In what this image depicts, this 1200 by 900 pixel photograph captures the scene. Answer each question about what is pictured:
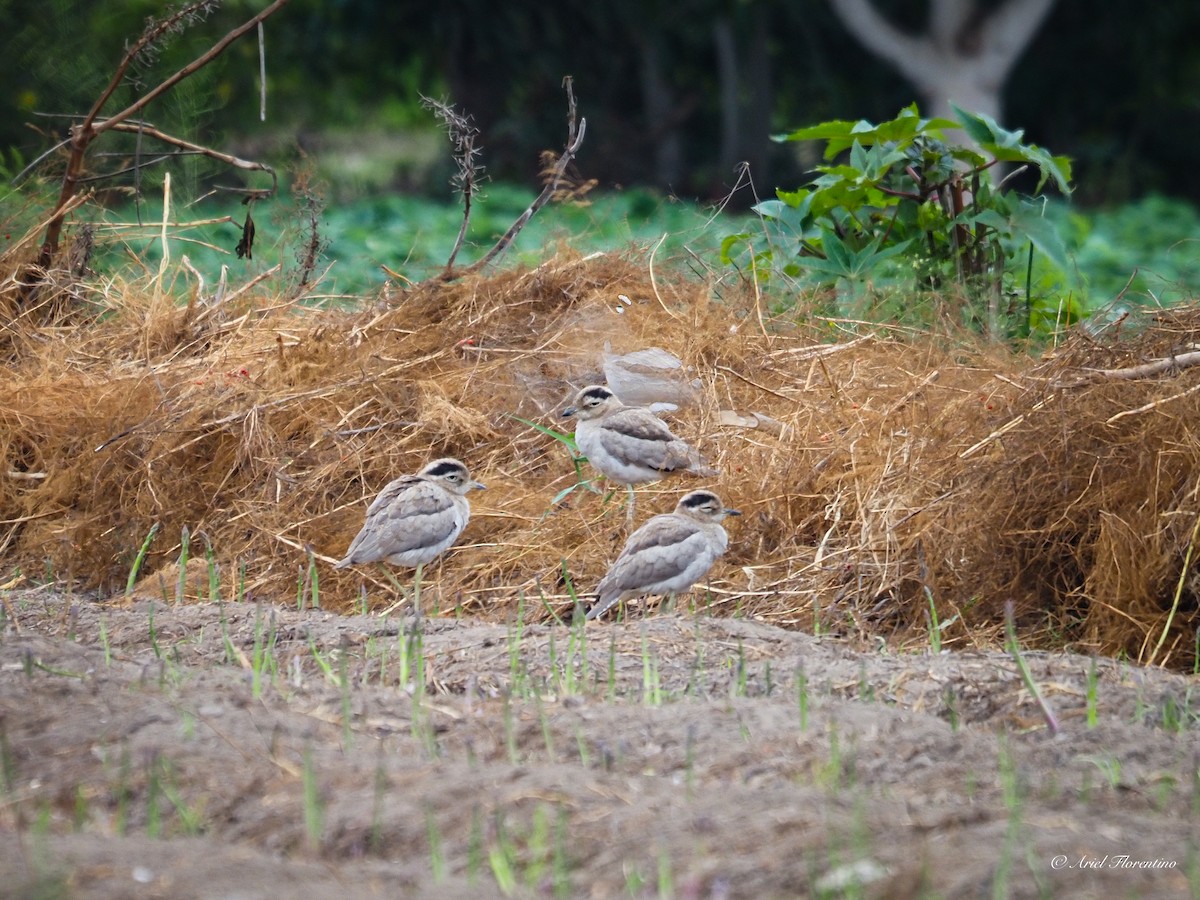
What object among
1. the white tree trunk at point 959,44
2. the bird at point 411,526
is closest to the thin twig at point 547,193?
the bird at point 411,526

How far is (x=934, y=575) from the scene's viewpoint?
19.3 feet

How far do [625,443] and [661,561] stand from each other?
99 cm

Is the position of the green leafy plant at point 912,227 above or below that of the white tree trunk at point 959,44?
below

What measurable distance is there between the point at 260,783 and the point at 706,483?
11.9 ft

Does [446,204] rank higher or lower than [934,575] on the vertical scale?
higher

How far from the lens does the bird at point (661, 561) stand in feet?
18.1

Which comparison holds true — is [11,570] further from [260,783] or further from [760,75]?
[760,75]

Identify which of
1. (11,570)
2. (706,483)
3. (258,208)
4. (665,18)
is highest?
(665,18)

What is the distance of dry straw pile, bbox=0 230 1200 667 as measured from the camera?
577 centimetres

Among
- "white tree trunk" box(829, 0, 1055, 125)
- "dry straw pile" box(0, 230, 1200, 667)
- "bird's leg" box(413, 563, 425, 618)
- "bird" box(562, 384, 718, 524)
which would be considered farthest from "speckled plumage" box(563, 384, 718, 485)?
"white tree trunk" box(829, 0, 1055, 125)

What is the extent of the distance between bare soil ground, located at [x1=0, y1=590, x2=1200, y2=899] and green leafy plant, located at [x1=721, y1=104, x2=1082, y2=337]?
11.7ft

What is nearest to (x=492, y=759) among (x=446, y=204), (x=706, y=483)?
(x=706, y=483)

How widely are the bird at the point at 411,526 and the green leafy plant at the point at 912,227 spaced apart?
288 centimetres

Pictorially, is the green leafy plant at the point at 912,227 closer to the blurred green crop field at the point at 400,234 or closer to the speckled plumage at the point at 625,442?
the blurred green crop field at the point at 400,234
